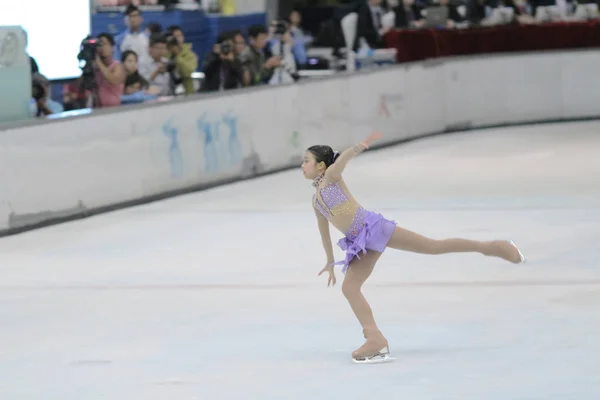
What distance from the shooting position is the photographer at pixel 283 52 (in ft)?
58.0

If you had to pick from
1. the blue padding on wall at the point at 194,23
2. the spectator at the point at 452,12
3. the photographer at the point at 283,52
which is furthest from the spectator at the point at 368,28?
the spectator at the point at 452,12

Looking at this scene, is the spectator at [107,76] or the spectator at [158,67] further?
the spectator at [158,67]

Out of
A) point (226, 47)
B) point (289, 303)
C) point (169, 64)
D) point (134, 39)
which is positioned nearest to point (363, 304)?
point (289, 303)

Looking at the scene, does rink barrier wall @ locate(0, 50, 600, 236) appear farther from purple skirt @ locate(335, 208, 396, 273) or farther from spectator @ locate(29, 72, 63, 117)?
purple skirt @ locate(335, 208, 396, 273)

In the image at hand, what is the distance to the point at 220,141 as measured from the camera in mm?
15258

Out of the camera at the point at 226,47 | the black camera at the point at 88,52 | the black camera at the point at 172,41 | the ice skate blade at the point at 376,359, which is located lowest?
the ice skate blade at the point at 376,359

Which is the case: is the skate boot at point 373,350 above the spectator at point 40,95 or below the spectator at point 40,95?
below

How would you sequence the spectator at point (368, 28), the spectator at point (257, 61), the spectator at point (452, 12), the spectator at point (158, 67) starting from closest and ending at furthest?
the spectator at point (158, 67) < the spectator at point (257, 61) < the spectator at point (368, 28) < the spectator at point (452, 12)

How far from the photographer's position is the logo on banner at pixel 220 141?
14982mm

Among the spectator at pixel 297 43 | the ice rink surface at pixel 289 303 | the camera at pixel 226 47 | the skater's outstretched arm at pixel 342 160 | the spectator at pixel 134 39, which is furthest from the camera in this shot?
the spectator at pixel 297 43

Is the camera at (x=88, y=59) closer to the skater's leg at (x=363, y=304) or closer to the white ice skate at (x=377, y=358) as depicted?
the skater's leg at (x=363, y=304)

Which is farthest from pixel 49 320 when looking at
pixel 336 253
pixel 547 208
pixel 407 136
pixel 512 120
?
pixel 512 120

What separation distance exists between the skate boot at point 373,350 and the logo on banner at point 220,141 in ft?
26.0

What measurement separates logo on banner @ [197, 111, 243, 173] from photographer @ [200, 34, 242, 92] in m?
0.66
